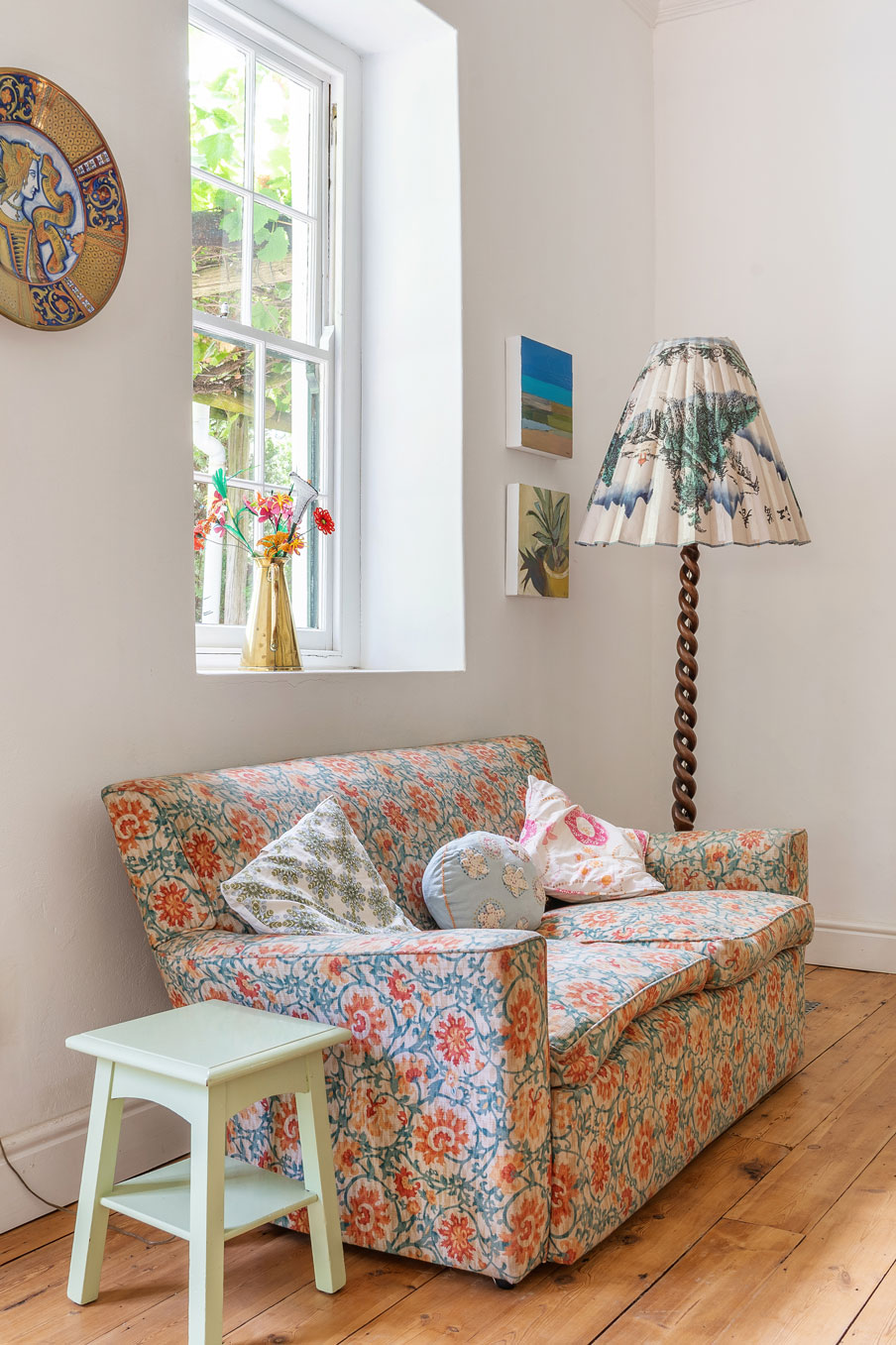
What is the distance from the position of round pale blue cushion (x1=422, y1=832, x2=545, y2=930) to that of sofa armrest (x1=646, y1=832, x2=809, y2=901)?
0.58 metres

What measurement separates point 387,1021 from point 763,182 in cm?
334

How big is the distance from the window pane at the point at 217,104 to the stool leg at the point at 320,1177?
2226 millimetres

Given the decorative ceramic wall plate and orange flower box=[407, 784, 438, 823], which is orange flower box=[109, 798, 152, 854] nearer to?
orange flower box=[407, 784, 438, 823]

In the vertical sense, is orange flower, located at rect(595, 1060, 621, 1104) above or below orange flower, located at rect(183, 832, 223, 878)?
below

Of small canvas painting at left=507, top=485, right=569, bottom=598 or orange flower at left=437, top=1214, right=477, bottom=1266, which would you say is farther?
small canvas painting at left=507, top=485, right=569, bottom=598

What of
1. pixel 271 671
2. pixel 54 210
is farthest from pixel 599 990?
pixel 54 210

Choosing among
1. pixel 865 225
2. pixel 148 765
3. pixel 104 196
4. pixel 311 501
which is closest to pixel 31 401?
pixel 104 196

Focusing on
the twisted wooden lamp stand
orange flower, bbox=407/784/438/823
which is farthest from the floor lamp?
orange flower, bbox=407/784/438/823

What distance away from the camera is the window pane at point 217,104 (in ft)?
9.54

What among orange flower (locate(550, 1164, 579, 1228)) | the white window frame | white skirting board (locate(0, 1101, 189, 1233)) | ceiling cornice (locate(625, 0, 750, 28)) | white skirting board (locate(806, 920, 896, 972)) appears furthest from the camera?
ceiling cornice (locate(625, 0, 750, 28))

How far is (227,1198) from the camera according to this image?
1.76 metres

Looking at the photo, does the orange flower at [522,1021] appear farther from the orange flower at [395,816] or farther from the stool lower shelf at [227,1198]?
the orange flower at [395,816]

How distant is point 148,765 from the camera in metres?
2.28

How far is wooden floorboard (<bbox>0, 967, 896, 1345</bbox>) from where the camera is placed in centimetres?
169
